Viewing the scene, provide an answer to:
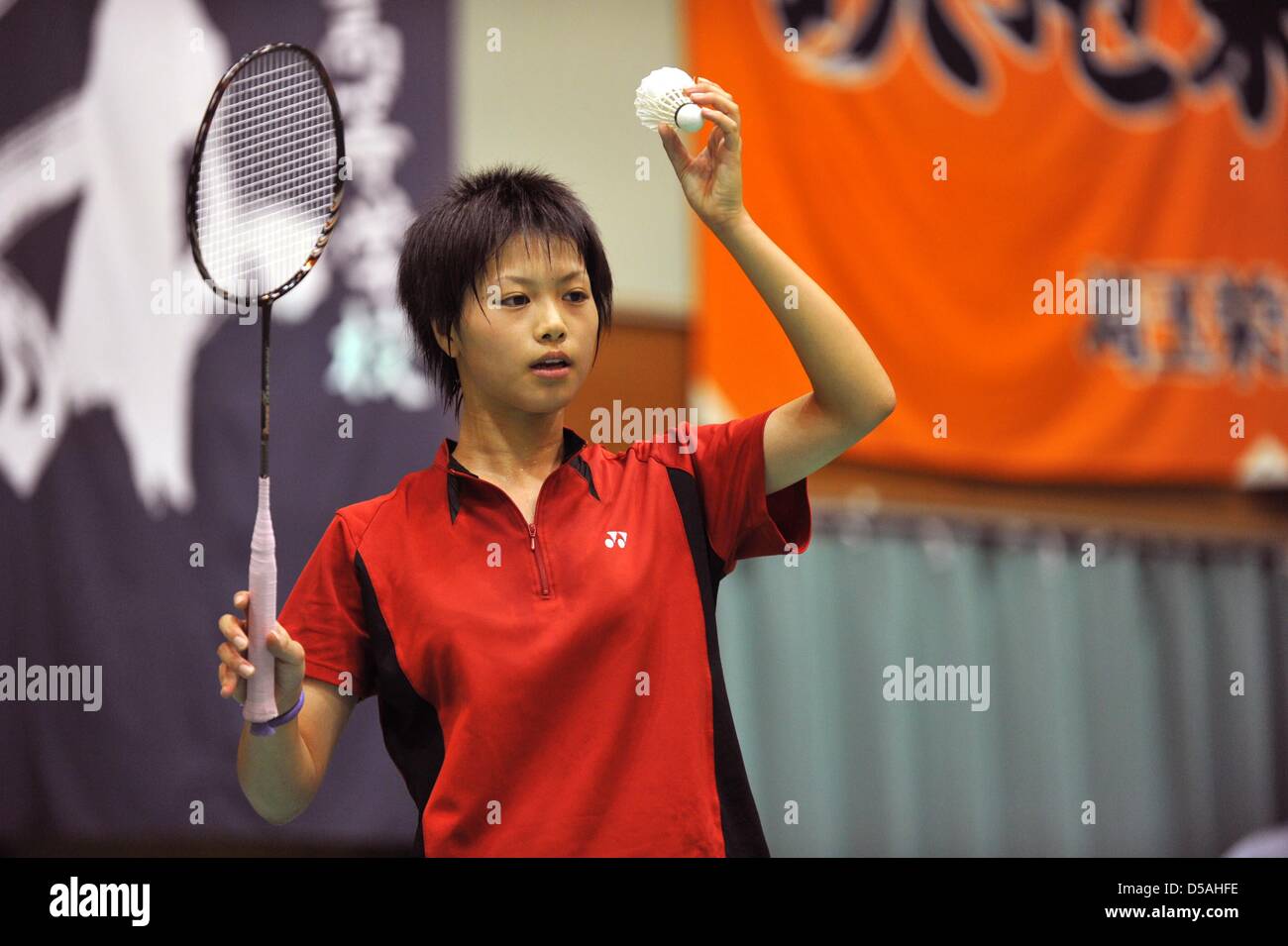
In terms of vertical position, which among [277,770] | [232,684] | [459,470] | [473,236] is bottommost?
[277,770]

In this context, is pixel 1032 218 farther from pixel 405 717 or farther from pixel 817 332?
pixel 405 717

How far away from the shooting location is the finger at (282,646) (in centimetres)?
168

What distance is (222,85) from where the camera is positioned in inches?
78.1

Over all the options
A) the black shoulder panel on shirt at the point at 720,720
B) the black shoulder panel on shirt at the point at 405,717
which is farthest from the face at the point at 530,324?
the black shoulder panel on shirt at the point at 405,717

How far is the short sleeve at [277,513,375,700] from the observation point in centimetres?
183

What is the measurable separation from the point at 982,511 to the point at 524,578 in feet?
9.81

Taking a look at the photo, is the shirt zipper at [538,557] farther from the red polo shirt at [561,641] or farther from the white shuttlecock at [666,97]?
the white shuttlecock at [666,97]

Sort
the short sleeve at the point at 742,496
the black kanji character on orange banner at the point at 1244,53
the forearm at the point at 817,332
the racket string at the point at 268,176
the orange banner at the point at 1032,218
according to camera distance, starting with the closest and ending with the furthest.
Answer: the forearm at the point at 817,332
the short sleeve at the point at 742,496
the racket string at the point at 268,176
the orange banner at the point at 1032,218
the black kanji character on orange banner at the point at 1244,53

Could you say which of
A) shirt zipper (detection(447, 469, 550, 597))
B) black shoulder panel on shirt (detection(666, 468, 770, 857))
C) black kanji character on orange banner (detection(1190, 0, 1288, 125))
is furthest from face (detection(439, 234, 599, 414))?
black kanji character on orange banner (detection(1190, 0, 1288, 125))

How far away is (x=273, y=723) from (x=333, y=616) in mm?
169

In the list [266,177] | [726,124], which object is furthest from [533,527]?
[266,177]

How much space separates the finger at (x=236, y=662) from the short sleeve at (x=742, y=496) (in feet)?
2.13

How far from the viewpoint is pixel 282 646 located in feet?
5.52

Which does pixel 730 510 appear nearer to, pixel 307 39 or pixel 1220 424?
pixel 307 39
